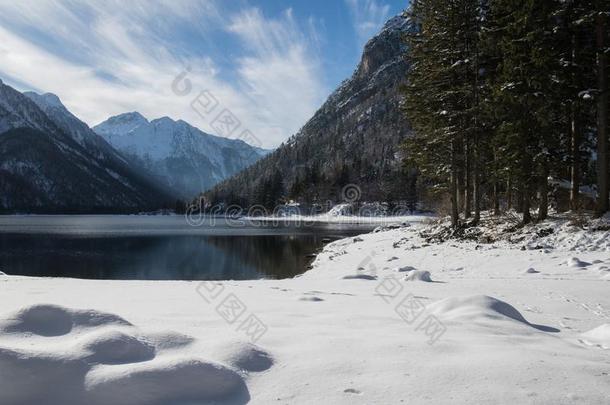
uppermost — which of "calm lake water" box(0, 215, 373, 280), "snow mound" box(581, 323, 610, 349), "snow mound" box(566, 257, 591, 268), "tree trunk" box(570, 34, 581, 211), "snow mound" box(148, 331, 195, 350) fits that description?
"tree trunk" box(570, 34, 581, 211)

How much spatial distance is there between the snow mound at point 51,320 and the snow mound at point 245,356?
49.6 inches

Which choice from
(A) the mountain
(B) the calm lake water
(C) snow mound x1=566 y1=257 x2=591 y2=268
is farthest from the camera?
(A) the mountain

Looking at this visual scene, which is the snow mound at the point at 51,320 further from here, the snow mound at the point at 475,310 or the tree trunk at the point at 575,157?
the tree trunk at the point at 575,157

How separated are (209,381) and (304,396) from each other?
31.1 inches

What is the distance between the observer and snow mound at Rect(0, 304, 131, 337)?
3.94 m

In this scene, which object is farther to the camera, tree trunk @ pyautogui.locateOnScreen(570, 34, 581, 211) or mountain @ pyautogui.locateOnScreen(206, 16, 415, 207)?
mountain @ pyautogui.locateOnScreen(206, 16, 415, 207)

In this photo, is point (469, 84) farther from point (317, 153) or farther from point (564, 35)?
point (317, 153)

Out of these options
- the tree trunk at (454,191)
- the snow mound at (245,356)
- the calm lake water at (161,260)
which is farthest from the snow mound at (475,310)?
the tree trunk at (454,191)

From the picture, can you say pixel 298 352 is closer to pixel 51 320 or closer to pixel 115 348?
pixel 115 348

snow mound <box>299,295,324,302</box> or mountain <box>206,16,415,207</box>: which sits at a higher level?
mountain <box>206,16,415,207</box>

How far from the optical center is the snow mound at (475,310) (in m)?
6.00

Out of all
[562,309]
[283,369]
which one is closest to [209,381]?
[283,369]

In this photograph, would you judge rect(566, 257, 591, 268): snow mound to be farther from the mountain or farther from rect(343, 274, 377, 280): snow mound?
the mountain

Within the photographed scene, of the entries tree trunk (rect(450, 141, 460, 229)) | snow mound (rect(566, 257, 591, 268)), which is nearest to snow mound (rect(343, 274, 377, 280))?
snow mound (rect(566, 257, 591, 268))
